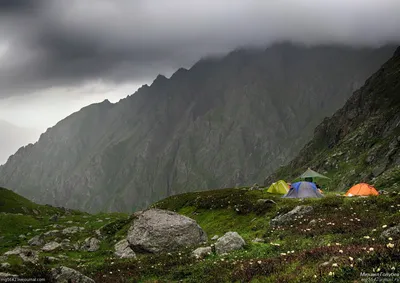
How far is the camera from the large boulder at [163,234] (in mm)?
33531

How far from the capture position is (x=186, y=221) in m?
35.8

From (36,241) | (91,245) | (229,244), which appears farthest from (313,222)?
(36,241)

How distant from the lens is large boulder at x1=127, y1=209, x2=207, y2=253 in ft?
110

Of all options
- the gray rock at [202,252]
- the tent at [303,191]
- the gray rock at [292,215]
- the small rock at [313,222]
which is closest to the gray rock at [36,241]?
the gray rock at [292,215]

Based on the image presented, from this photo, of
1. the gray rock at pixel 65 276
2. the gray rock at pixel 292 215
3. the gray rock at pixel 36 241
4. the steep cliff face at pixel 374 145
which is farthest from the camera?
the steep cliff face at pixel 374 145

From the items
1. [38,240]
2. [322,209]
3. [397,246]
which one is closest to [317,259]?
[397,246]

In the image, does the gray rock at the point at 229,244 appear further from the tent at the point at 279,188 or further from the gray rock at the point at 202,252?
the tent at the point at 279,188

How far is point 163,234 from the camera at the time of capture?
3412 centimetres

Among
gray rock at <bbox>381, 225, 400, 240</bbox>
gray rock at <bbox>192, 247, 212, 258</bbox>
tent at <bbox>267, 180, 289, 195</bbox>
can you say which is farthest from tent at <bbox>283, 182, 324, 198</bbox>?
gray rock at <bbox>381, 225, 400, 240</bbox>

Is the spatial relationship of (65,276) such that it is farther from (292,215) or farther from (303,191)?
(303,191)

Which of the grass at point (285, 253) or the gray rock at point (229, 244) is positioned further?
the gray rock at point (229, 244)

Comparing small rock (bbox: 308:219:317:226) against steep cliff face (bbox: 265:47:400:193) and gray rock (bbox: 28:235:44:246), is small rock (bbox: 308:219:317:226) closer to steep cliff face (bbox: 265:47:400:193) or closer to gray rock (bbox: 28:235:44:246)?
steep cliff face (bbox: 265:47:400:193)

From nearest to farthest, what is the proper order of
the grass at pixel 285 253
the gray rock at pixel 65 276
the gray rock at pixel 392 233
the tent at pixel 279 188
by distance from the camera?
the grass at pixel 285 253
the gray rock at pixel 65 276
the gray rock at pixel 392 233
the tent at pixel 279 188

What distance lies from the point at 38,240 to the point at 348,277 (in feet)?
177
